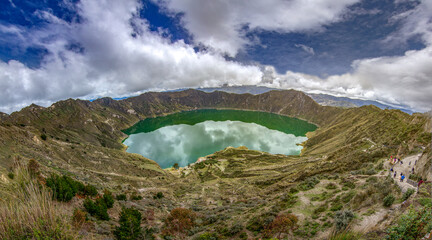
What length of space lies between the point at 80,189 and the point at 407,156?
42.5 m

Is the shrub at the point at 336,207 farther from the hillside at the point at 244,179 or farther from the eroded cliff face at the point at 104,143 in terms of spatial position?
the eroded cliff face at the point at 104,143

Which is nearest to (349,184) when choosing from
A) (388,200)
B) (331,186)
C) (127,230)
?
(331,186)

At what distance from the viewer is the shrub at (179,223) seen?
15.4 meters

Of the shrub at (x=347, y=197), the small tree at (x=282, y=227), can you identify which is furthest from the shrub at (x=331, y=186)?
the small tree at (x=282, y=227)

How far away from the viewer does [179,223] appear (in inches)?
661

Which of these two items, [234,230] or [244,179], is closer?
[234,230]

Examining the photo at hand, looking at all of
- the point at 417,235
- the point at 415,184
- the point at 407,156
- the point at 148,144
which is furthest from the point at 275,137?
the point at 417,235

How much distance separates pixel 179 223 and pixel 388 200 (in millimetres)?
16608

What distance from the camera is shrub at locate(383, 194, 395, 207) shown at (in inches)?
406

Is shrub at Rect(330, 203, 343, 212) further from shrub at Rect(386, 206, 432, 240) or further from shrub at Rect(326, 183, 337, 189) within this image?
shrub at Rect(386, 206, 432, 240)

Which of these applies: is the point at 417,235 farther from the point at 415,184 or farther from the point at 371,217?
the point at 415,184

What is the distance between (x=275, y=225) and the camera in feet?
38.0

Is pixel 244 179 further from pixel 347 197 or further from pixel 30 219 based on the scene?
pixel 30 219

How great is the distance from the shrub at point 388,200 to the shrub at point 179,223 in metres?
15.4
